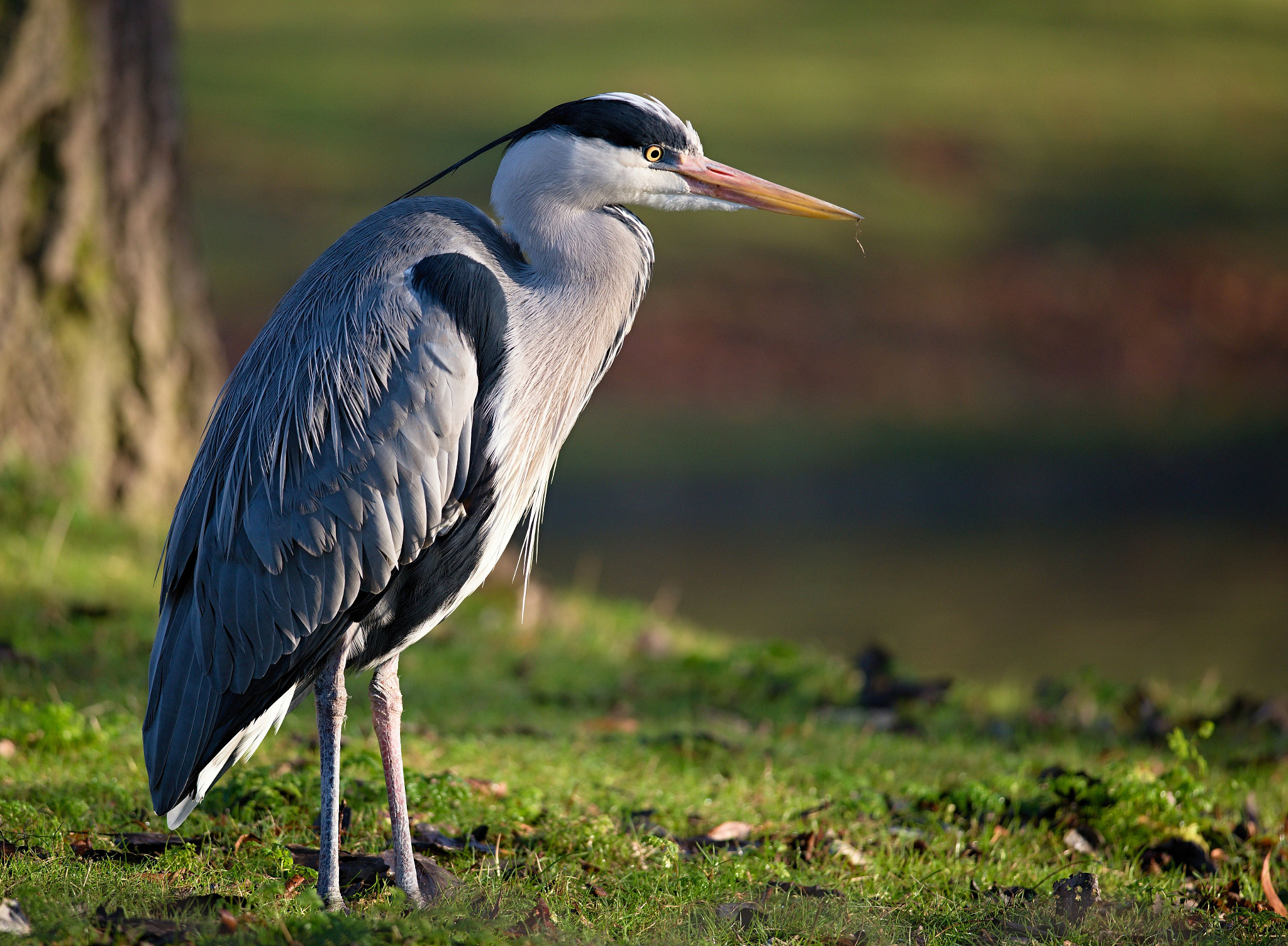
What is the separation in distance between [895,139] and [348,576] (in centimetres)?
2035

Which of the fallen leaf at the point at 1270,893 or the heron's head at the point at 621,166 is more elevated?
the heron's head at the point at 621,166

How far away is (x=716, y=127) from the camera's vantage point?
864 inches

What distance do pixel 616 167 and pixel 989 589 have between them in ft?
25.1

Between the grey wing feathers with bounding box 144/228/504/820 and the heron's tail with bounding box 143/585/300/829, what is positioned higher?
the grey wing feathers with bounding box 144/228/504/820

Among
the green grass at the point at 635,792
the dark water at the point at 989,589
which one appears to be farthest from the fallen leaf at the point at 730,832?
the dark water at the point at 989,589

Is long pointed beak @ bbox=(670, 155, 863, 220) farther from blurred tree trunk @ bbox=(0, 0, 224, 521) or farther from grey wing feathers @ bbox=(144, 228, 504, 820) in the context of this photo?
blurred tree trunk @ bbox=(0, 0, 224, 521)

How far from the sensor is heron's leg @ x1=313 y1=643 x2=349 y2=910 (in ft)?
10.0

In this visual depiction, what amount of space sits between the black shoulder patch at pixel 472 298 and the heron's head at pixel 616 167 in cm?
38

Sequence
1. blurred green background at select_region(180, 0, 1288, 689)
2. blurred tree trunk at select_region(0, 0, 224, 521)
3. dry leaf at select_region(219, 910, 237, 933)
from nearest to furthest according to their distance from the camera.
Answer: dry leaf at select_region(219, 910, 237, 933), blurred tree trunk at select_region(0, 0, 224, 521), blurred green background at select_region(180, 0, 1288, 689)

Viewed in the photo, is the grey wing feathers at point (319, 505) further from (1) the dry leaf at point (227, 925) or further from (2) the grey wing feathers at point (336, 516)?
(1) the dry leaf at point (227, 925)

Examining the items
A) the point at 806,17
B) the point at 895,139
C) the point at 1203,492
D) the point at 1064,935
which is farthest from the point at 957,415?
the point at 806,17

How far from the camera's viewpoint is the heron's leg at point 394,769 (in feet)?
10.2

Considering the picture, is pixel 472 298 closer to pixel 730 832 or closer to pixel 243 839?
pixel 243 839

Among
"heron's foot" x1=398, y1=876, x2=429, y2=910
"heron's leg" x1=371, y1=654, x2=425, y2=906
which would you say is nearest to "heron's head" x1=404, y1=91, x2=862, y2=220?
"heron's leg" x1=371, y1=654, x2=425, y2=906
